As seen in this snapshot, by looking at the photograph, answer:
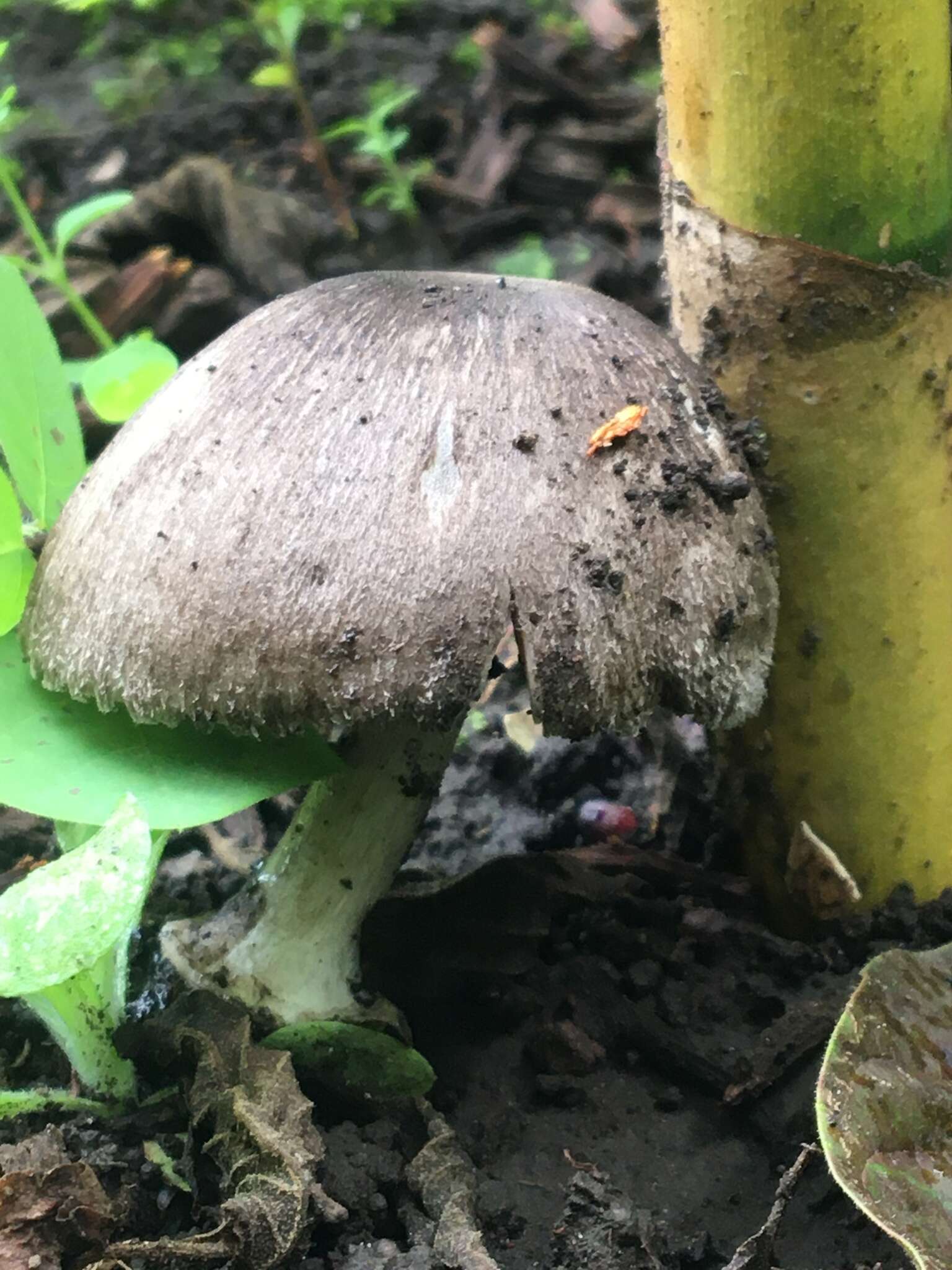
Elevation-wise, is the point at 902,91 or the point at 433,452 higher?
the point at 902,91

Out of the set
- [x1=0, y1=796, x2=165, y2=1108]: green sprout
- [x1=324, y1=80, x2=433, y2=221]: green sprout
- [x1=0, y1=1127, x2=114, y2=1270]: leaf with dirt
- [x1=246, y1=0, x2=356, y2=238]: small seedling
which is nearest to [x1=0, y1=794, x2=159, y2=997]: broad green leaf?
[x1=0, y1=796, x2=165, y2=1108]: green sprout

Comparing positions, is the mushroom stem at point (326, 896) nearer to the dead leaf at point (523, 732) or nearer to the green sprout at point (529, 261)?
the dead leaf at point (523, 732)

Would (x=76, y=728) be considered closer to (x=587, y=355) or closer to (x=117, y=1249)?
(x=117, y=1249)

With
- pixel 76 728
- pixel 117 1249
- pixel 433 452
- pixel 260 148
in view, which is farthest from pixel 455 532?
pixel 260 148

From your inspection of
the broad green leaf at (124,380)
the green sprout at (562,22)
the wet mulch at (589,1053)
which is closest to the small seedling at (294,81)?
the green sprout at (562,22)

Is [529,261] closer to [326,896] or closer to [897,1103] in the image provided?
[326,896]

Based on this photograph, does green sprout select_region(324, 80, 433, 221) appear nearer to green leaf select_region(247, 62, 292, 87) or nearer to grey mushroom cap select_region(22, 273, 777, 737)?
green leaf select_region(247, 62, 292, 87)
